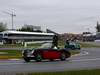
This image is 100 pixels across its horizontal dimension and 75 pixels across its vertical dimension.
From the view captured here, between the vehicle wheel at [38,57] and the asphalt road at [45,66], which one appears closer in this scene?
the asphalt road at [45,66]

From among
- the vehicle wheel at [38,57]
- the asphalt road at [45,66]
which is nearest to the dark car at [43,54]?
the vehicle wheel at [38,57]

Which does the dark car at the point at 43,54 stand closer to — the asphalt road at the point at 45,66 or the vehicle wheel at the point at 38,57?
the vehicle wheel at the point at 38,57

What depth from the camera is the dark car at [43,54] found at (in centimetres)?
3123

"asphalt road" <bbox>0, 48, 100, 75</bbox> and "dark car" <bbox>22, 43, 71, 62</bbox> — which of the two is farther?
"dark car" <bbox>22, 43, 71, 62</bbox>

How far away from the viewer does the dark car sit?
3123 centimetres

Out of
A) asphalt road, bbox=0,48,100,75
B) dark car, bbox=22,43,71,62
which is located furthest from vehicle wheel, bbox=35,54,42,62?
asphalt road, bbox=0,48,100,75

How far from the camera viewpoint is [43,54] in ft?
104

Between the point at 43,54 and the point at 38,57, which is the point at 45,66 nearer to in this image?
the point at 38,57

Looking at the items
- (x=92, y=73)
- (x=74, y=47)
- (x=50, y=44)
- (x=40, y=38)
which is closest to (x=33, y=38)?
(x=40, y=38)

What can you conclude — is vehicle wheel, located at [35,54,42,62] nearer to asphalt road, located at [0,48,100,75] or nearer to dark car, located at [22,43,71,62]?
dark car, located at [22,43,71,62]

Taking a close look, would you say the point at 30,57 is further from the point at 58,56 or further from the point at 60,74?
the point at 60,74

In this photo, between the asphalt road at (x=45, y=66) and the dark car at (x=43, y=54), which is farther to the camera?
the dark car at (x=43, y=54)

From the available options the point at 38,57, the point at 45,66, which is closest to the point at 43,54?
the point at 38,57

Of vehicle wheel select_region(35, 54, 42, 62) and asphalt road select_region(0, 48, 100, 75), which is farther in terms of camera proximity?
vehicle wheel select_region(35, 54, 42, 62)
